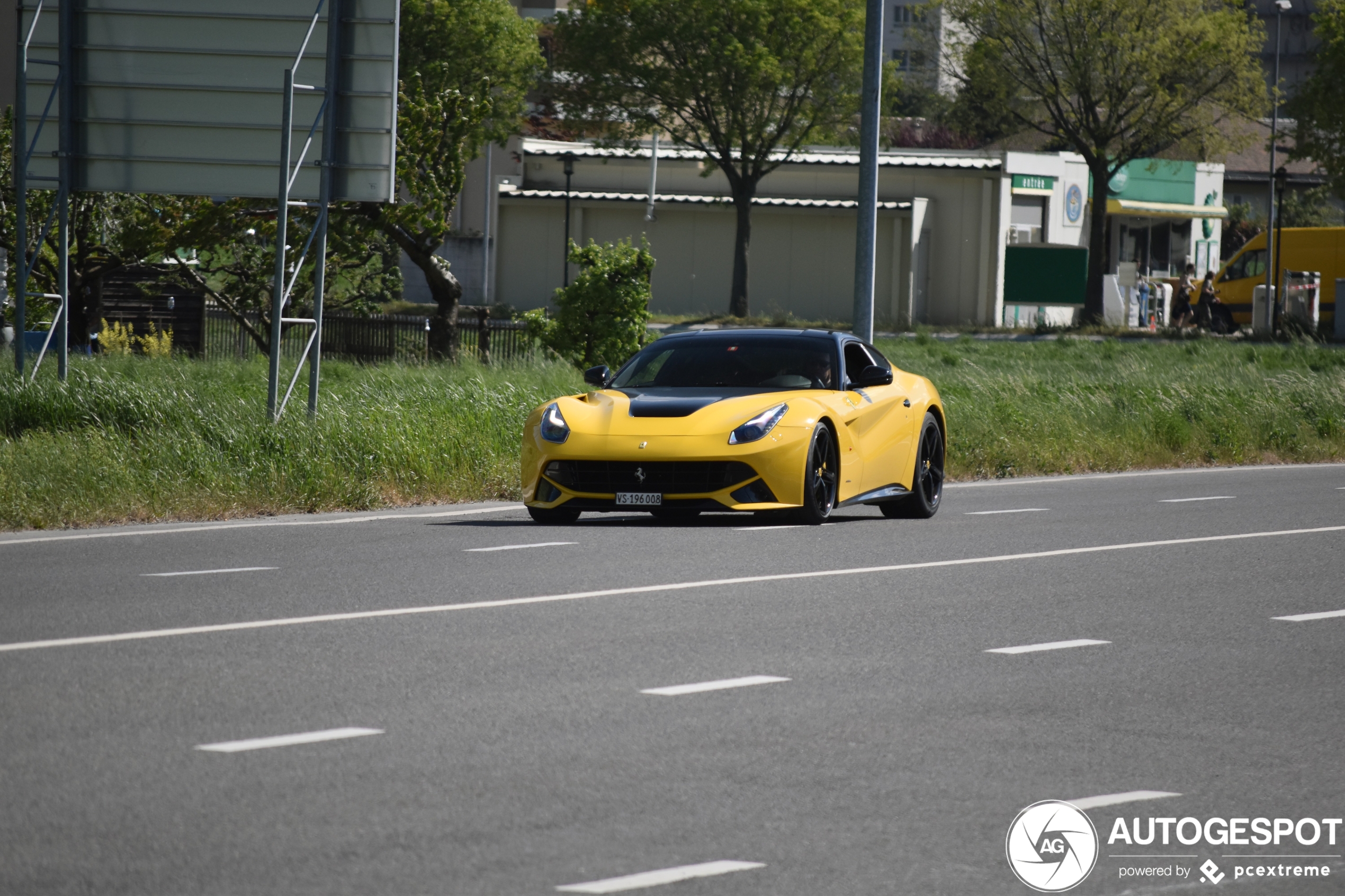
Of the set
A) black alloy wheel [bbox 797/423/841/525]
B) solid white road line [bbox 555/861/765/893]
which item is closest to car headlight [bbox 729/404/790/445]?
black alloy wheel [bbox 797/423/841/525]

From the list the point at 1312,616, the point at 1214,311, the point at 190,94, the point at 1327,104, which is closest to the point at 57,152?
the point at 190,94

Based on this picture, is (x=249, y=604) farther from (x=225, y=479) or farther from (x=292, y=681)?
(x=225, y=479)

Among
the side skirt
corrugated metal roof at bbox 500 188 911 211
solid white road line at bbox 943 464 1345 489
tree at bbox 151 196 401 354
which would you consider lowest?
solid white road line at bbox 943 464 1345 489

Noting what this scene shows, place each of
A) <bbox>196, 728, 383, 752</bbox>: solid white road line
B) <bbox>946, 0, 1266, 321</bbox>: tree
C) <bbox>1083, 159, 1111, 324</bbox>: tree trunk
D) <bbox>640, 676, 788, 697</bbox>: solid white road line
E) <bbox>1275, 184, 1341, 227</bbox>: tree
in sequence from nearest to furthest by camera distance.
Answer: <bbox>196, 728, 383, 752</bbox>: solid white road line → <bbox>640, 676, 788, 697</bbox>: solid white road line → <bbox>946, 0, 1266, 321</bbox>: tree → <bbox>1083, 159, 1111, 324</bbox>: tree trunk → <bbox>1275, 184, 1341, 227</bbox>: tree

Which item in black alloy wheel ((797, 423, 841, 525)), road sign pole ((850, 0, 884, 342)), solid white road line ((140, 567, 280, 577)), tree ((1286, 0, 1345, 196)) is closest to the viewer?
solid white road line ((140, 567, 280, 577))

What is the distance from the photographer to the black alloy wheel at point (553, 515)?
44.0ft

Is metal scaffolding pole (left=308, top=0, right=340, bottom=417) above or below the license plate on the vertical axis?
above

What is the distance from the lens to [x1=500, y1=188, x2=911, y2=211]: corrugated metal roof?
6009cm

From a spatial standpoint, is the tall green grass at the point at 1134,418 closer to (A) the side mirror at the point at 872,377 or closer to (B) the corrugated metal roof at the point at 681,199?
(A) the side mirror at the point at 872,377

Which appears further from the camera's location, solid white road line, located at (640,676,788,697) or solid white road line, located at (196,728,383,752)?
solid white road line, located at (640,676,788,697)

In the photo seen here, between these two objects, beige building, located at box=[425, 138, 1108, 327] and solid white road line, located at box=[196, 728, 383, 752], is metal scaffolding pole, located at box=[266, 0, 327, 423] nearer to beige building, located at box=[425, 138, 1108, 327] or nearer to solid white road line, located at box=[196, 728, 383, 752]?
solid white road line, located at box=[196, 728, 383, 752]

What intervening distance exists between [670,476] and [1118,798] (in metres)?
7.27

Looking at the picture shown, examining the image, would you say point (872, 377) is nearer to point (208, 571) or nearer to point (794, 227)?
point (208, 571)

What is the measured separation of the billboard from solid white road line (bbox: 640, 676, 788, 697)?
1174 centimetres
